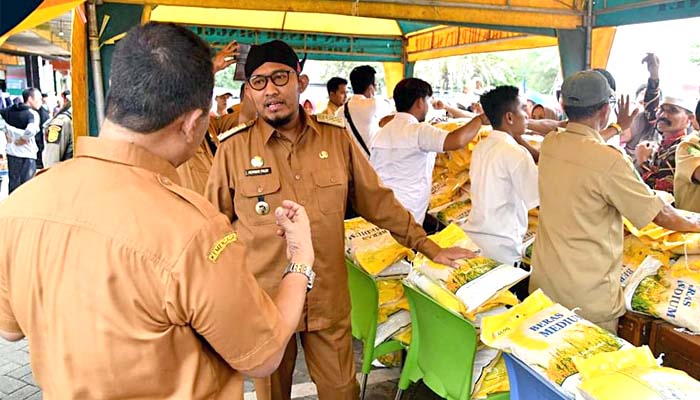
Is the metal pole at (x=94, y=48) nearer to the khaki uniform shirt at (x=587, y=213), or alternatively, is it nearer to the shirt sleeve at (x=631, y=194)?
the khaki uniform shirt at (x=587, y=213)

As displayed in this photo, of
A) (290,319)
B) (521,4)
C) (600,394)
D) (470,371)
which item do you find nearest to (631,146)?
(521,4)

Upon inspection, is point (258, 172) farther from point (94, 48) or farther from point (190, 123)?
point (94, 48)

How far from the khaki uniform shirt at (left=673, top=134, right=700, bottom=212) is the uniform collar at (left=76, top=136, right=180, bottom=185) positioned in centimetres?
241

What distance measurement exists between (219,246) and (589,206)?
55.9 inches

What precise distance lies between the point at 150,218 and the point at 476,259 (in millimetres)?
1416

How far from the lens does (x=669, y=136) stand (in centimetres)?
309

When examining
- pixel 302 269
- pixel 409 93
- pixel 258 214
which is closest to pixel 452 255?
pixel 258 214

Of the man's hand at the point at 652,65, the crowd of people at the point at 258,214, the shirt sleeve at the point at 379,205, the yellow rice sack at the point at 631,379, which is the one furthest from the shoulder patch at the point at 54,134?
the man's hand at the point at 652,65

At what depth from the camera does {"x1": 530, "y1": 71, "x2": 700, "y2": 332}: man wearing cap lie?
1.79 metres

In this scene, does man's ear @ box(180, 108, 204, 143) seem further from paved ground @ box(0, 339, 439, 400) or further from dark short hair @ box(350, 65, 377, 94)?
dark short hair @ box(350, 65, 377, 94)

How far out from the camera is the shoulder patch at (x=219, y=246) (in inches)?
35.4

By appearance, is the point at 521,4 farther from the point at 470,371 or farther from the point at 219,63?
the point at 470,371

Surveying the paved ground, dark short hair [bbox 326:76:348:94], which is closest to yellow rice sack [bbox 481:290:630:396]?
the paved ground

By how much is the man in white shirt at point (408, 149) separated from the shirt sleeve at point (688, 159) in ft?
3.94
